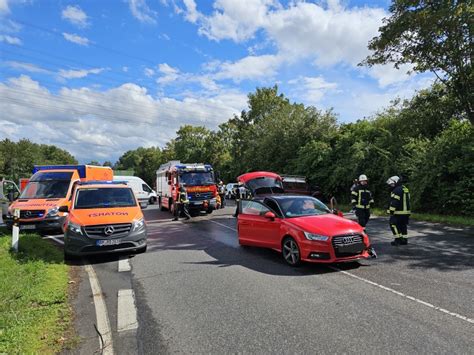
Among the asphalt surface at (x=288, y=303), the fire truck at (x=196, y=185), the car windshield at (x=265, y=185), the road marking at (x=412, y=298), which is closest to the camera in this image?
the asphalt surface at (x=288, y=303)

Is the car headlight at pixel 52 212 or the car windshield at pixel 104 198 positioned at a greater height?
the car windshield at pixel 104 198

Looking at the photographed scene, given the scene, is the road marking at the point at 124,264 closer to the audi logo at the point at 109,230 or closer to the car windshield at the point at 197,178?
the audi logo at the point at 109,230

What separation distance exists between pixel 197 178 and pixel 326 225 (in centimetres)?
1248

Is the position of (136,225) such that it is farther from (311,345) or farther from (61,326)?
(311,345)

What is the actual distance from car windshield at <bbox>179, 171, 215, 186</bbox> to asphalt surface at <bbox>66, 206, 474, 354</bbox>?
9820 millimetres

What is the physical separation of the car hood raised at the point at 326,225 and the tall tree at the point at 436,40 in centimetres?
1306

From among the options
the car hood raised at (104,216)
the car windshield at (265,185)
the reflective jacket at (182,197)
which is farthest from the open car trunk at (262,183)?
the car hood raised at (104,216)

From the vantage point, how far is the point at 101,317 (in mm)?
5094

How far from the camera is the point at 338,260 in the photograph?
23.5 feet

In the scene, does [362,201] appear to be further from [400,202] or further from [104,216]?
[104,216]

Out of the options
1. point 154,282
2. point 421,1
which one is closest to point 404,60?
point 421,1

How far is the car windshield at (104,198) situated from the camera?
373 inches

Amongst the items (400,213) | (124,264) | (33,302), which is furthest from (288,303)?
(400,213)

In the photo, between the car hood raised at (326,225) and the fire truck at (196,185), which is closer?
the car hood raised at (326,225)
